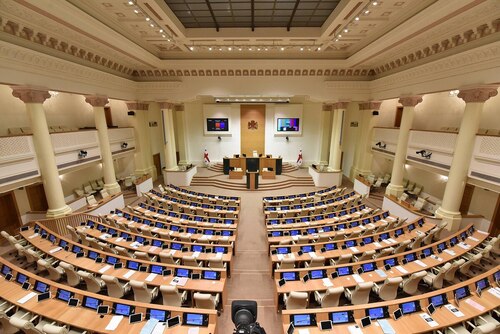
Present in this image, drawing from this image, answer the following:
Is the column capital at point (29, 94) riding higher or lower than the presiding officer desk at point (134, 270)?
higher

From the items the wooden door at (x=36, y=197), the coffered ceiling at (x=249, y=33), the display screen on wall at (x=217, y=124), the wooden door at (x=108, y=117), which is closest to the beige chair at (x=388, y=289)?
the coffered ceiling at (x=249, y=33)

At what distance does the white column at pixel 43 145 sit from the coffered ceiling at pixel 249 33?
1776 mm

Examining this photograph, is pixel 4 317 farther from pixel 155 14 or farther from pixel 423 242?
pixel 423 242

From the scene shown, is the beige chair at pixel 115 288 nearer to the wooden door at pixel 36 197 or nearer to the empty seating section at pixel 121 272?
the empty seating section at pixel 121 272

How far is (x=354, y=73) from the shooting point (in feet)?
50.1

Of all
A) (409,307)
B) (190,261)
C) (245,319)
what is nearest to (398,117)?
(409,307)

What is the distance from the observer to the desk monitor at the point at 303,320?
14.8 ft

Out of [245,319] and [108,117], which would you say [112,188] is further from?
[245,319]

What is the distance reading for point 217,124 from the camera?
20.4 meters

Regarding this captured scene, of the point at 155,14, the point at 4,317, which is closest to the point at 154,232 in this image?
the point at 4,317

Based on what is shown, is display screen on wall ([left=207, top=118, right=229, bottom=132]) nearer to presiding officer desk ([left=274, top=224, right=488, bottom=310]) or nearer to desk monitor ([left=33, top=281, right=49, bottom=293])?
presiding officer desk ([left=274, top=224, right=488, bottom=310])

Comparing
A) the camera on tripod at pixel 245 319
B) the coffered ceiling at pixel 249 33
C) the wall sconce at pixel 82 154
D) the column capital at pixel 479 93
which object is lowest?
the camera on tripod at pixel 245 319

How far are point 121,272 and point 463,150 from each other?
42.5 feet

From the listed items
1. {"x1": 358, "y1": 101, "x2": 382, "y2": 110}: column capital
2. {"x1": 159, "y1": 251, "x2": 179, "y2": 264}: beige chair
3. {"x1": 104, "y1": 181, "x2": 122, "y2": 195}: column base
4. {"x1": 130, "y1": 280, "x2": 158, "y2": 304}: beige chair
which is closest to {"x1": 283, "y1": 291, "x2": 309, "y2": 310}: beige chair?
{"x1": 130, "y1": 280, "x2": 158, "y2": 304}: beige chair
